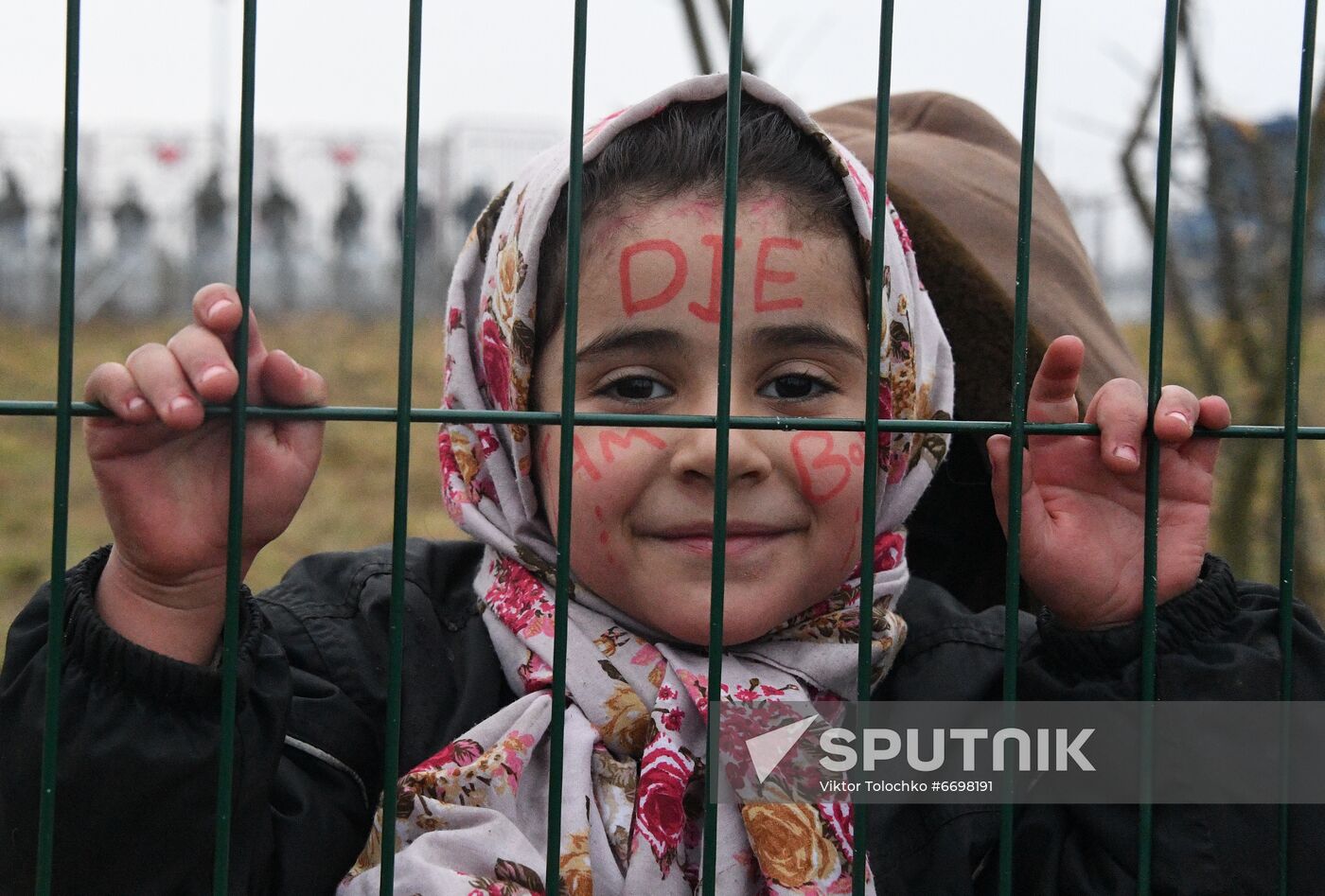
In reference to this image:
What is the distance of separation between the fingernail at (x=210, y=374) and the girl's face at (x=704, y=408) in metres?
0.48

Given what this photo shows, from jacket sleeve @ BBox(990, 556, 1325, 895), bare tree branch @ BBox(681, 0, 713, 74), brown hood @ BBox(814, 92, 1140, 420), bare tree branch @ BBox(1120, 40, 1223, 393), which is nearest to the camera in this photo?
jacket sleeve @ BBox(990, 556, 1325, 895)

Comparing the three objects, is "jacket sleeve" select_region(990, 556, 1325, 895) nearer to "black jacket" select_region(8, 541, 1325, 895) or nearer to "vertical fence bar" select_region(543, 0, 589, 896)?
"black jacket" select_region(8, 541, 1325, 895)

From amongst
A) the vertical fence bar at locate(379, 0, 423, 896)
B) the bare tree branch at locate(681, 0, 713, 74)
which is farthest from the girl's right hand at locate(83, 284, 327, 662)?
the bare tree branch at locate(681, 0, 713, 74)

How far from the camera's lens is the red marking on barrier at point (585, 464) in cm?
147

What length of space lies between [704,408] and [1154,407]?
439 mm

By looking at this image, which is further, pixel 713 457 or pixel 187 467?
pixel 713 457

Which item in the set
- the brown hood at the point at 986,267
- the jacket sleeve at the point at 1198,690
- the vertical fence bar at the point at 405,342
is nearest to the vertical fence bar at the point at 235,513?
the vertical fence bar at the point at 405,342

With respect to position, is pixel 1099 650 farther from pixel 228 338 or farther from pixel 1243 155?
pixel 1243 155

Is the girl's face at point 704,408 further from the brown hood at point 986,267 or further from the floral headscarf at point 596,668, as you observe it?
the brown hood at point 986,267

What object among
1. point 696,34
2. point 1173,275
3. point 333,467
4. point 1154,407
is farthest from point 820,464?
point 333,467

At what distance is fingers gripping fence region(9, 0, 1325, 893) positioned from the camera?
103 centimetres

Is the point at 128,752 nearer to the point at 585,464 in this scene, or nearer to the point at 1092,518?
the point at 585,464

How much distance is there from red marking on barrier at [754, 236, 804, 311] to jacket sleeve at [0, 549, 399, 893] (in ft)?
1.94

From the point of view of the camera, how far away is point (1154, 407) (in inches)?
48.9
